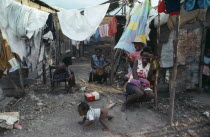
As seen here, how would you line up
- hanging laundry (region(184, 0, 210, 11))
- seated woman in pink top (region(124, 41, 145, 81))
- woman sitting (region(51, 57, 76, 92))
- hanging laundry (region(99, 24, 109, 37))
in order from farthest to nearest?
hanging laundry (region(99, 24, 109, 37)), woman sitting (region(51, 57, 76, 92)), seated woman in pink top (region(124, 41, 145, 81)), hanging laundry (region(184, 0, 210, 11))

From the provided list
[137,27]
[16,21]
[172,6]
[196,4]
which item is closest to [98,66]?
[137,27]

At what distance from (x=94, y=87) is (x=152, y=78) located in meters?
2.27

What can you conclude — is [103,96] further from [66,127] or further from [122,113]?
[66,127]

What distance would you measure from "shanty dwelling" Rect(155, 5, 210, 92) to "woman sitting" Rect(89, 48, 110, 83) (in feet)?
6.40

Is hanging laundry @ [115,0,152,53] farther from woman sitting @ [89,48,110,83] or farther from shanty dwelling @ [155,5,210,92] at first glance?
woman sitting @ [89,48,110,83]

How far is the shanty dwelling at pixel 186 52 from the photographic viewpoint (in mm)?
5629

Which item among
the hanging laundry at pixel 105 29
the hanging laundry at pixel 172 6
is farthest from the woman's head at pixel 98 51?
the hanging laundry at pixel 105 29

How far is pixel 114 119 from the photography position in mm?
4223

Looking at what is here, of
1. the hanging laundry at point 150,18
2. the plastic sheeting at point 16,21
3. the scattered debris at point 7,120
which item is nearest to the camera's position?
the scattered debris at point 7,120

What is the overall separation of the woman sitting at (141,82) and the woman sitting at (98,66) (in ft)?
6.81

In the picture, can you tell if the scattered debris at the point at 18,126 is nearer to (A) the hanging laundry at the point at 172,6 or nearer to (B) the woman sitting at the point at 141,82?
(B) the woman sitting at the point at 141,82

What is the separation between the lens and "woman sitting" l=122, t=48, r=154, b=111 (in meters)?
4.51

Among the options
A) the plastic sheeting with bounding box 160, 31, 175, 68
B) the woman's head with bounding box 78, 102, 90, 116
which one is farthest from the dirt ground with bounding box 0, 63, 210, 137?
the plastic sheeting with bounding box 160, 31, 175, 68

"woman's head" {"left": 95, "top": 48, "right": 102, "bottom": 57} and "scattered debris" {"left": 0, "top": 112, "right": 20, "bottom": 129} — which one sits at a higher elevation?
"woman's head" {"left": 95, "top": 48, "right": 102, "bottom": 57}
